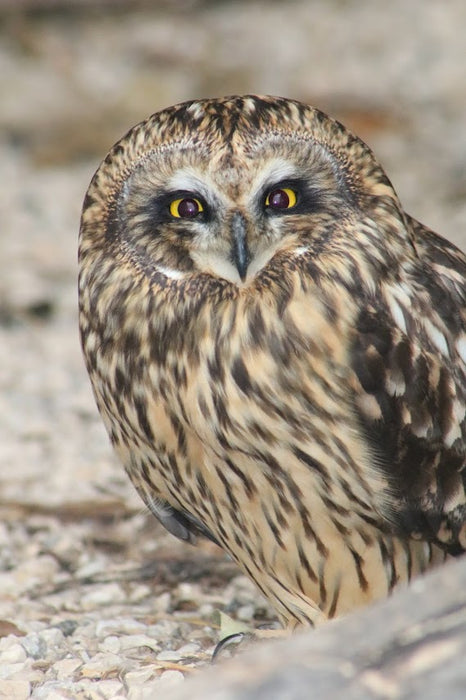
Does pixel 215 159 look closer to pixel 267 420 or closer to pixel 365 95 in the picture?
pixel 267 420

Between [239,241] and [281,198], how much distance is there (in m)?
0.16

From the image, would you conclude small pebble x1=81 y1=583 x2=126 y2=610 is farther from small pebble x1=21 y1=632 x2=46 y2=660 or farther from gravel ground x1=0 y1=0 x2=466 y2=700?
small pebble x1=21 y1=632 x2=46 y2=660

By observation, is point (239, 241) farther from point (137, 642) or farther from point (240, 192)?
point (137, 642)

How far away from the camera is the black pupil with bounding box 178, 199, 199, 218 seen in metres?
2.91

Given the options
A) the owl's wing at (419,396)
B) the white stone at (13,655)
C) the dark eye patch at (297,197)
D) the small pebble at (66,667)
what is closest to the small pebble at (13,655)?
the white stone at (13,655)

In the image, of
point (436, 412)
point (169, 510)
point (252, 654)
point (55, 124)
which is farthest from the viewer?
point (55, 124)

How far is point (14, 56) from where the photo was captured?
7988 millimetres

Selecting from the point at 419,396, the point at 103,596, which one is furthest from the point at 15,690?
the point at 419,396

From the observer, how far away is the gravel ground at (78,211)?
357 centimetres

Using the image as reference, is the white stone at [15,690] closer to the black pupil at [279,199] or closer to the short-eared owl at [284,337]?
the short-eared owl at [284,337]

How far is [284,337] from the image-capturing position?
9.80ft

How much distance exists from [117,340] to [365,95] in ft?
15.8

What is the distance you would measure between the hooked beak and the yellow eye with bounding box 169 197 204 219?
0.10 meters

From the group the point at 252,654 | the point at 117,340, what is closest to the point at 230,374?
the point at 117,340
